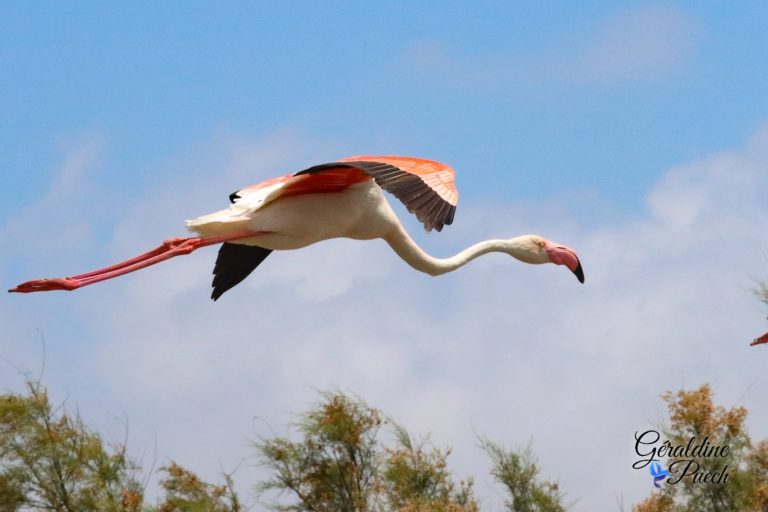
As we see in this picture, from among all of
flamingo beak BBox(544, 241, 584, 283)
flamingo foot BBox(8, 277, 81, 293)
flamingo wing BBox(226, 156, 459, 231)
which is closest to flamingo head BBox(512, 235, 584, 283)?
flamingo beak BBox(544, 241, 584, 283)

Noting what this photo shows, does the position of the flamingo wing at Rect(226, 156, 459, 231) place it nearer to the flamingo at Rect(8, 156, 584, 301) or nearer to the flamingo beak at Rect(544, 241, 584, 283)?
the flamingo at Rect(8, 156, 584, 301)

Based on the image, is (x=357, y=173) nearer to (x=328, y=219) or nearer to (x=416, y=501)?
(x=328, y=219)

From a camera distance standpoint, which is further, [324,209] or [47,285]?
[324,209]

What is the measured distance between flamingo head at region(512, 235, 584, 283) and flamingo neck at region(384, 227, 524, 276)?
35cm

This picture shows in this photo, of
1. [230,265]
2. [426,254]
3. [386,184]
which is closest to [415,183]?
[386,184]

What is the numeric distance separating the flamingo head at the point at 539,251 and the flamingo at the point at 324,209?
143cm

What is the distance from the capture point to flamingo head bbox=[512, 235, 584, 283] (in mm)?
14070

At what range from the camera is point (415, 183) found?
458 inches

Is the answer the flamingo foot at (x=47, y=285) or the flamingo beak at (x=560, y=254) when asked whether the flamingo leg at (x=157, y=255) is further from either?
the flamingo beak at (x=560, y=254)

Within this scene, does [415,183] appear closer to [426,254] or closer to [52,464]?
[426,254]

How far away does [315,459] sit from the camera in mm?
20344

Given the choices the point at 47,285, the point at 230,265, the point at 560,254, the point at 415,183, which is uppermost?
the point at 560,254

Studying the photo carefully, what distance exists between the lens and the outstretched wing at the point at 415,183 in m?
11.4

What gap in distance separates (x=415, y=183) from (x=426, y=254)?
5.45 feet
